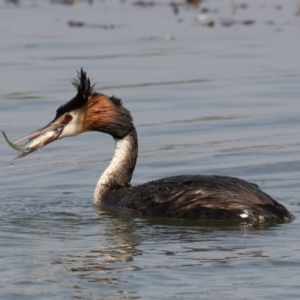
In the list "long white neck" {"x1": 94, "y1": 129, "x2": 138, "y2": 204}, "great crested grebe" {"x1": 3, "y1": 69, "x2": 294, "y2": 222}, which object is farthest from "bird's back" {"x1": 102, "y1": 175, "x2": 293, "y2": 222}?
"long white neck" {"x1": 94, "y1": 129, "x2": 138, "y2": 204}

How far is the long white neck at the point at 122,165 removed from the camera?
1100cm

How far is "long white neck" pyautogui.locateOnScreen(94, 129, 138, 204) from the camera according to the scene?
11.0 metres

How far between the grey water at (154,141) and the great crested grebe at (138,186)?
0.14 meters

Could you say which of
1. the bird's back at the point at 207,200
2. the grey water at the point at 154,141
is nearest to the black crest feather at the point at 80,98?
the grey water at the point at 154,141

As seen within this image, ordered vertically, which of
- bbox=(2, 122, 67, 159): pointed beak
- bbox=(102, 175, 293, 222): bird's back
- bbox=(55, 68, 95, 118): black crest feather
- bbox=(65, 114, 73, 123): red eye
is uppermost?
bbox=(55, 68, 95, 118): black crest feather

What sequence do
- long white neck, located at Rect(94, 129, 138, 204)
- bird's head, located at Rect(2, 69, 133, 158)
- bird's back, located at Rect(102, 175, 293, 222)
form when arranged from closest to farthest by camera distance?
1. bird's back, located at Rect(102, 175, 293, 222)
2. bird's head, located at Rect(2, 69, 133, 158)
3. long white neck, located at Rect(94, 129, 138, 204)

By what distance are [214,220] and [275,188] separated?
5.81 ft

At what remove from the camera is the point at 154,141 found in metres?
13.8

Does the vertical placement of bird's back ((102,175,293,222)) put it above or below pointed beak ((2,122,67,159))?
below

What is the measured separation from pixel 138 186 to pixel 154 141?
10.6 feet

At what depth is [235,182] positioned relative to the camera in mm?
10000

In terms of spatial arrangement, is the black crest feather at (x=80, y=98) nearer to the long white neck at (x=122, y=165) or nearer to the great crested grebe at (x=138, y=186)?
the great crested grebe at (x=138, y=186)

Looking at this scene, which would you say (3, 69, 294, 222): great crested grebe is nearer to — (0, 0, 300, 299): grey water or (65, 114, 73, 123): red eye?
(65, 114, 73, 123): red eye

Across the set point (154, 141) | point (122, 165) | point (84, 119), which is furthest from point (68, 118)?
point (154, 141)
